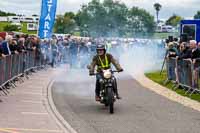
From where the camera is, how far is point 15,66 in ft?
73.4

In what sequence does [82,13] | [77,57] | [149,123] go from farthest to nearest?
1. [82,13]
2. [77,57]
3. [149,123]

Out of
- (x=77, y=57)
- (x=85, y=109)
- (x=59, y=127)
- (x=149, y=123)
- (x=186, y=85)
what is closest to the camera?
(x=59, y=127)

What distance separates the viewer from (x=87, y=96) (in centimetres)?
1947

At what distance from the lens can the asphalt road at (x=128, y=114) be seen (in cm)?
1262

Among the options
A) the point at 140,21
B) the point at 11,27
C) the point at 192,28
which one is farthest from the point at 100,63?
the point at 140,21

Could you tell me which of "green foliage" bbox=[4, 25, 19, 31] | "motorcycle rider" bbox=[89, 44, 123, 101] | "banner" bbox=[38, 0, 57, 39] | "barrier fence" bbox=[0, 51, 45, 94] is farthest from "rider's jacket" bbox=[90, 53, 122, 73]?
"green foliage" bbox=[4, 25, 19, 31]

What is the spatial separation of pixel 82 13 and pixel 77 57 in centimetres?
5191

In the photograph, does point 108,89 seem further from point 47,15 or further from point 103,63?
point 47,15

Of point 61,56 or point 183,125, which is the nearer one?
point 183,125

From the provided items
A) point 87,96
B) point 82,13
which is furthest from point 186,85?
point 82,13

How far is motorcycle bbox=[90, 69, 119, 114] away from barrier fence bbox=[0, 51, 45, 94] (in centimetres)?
392

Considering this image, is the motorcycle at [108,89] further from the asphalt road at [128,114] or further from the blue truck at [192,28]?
the blue truck at [192,28]

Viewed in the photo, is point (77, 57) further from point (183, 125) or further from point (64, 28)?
point (64, 28)

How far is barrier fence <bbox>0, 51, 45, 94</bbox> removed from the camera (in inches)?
739
